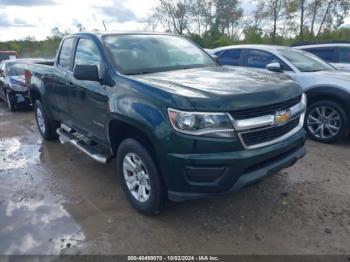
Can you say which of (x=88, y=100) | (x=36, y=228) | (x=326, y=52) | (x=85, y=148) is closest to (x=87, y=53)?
(x=88, y=100)

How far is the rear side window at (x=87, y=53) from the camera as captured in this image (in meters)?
4.06

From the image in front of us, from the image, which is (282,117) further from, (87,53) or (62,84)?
(62,84)

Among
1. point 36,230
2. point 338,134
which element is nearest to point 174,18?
point 338,134

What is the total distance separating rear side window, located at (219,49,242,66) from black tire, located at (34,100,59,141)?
387cm

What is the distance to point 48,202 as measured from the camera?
398 cm

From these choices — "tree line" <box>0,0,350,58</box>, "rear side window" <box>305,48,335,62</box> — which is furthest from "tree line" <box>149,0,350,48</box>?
"rear side window" <box>305,48,335,62</box>

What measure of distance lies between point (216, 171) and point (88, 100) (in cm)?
209

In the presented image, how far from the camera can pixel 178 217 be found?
350 cm

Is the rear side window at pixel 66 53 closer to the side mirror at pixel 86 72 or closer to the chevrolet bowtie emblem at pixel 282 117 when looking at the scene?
the side mirror at pixel 86 72

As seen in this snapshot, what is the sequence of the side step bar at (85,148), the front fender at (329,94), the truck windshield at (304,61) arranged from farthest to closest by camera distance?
the truck windshield at (304,61), the front fender at (329,94), the side step bar at (85,148)

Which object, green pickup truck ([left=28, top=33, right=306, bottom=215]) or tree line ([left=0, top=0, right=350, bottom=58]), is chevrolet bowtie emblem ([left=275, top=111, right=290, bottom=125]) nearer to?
green pickup truck ([left=28, top=33, right=306, bottom=215])

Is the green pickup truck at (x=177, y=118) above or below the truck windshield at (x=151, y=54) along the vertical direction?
below

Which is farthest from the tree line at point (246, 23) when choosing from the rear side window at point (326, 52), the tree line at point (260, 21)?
the rear side window at point (326, 52)

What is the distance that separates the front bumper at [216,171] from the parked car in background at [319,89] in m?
3.01
